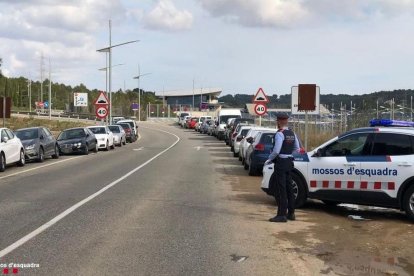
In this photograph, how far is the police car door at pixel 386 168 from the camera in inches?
389

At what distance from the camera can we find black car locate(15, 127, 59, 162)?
917 inches

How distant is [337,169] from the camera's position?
414 inches

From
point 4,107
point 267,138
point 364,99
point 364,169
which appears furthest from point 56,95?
point 364,169

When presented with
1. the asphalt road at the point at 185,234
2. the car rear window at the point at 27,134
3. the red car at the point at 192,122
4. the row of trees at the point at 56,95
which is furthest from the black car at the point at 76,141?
the row of trees at the point at 56,95

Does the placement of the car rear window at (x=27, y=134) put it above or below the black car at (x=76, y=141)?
above

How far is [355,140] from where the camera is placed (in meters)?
10.5

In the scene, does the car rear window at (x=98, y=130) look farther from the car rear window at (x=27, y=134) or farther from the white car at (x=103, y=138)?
the car rear window at (x=27, y=134)

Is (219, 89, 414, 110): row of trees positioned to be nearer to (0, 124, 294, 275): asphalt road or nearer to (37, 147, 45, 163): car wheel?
(37, 147, 45, 163): car wheel

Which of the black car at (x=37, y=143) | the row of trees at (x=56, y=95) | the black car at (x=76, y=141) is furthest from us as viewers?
the row of trees at (x=56, y=95)

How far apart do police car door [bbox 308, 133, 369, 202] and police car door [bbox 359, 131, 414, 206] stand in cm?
19

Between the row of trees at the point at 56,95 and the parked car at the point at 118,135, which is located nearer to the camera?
the parked car at the point at 118,135

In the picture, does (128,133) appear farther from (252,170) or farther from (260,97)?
(252,170)

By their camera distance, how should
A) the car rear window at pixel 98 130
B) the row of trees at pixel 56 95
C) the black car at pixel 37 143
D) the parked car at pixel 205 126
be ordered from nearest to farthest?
the black car at pixel 37 143 < the car rear window at pixel 98 130 < the parked car at pixel 205 126 < the row of trees at pixel 56 95

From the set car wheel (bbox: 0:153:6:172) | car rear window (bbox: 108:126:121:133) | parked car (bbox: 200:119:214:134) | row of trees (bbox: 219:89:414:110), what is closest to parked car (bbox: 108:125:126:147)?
car rear window (bbox: 108:126:121:133)
